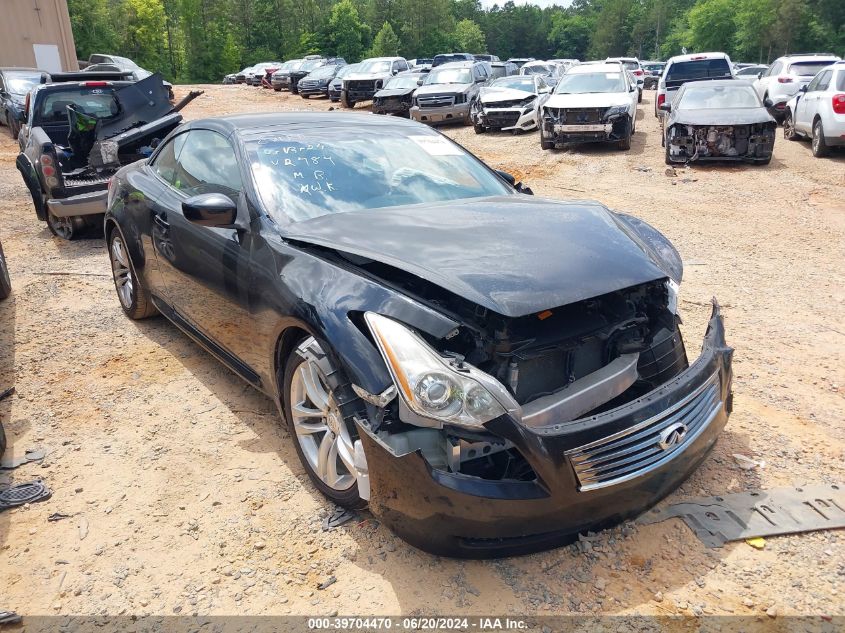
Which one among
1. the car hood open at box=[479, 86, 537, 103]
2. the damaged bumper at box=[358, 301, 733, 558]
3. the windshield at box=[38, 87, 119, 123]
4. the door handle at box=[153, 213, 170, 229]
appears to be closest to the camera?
the damaged bumper at box=[358, 301, 733, 558]

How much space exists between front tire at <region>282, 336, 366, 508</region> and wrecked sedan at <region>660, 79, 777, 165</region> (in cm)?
1083

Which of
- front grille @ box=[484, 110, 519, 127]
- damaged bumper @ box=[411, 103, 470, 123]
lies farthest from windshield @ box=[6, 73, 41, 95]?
front grille @ box=[484, 110, 519, 127]

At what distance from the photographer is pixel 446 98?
1834 centimetres

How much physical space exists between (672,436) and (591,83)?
13602 mm

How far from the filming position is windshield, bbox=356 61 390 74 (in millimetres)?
24812

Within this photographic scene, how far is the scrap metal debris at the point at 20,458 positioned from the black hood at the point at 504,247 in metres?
1.87

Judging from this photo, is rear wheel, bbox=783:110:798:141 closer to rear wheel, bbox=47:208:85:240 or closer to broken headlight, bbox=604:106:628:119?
broken headlight, bbox=604:106:628:119

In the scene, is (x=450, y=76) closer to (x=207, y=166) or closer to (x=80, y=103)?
(x=80, y=103)

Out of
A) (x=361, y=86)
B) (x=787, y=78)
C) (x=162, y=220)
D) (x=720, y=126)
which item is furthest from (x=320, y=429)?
(x=361, y=86)

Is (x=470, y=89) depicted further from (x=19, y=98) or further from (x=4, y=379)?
(x=4, y=379)

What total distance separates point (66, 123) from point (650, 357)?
862 centimetres

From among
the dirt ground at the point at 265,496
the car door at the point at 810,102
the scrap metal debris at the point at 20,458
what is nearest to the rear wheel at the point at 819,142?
the car door at the point at 810,102

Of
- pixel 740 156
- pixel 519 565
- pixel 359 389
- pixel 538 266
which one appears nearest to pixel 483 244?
pixel 538 266

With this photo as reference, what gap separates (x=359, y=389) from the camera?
2.45 meters
